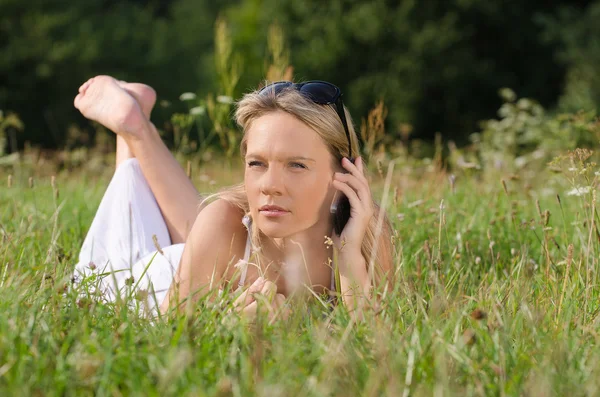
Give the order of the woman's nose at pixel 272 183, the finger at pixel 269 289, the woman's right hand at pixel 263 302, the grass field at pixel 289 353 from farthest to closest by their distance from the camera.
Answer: the woman's nose at pixel 272 183 → the finger at pixel 269 289 → the woman's right hand at pixel 263 302 → the grass field at pixel 289 353

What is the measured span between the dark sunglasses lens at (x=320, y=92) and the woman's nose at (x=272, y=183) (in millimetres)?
334

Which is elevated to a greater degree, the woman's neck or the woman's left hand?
the woman's left hand

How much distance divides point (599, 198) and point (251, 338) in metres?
1.64

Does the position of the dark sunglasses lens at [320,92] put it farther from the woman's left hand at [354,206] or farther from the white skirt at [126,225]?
the white skirt at [126,225]

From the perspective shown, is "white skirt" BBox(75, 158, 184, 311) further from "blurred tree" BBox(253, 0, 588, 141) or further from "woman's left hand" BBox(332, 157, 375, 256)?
"blurred tree" BBox(253, 0, 588, 141)

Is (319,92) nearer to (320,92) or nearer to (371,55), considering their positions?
(320,92)

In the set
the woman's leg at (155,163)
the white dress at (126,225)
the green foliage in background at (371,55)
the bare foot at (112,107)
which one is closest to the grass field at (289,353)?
the white dress at (126,225)

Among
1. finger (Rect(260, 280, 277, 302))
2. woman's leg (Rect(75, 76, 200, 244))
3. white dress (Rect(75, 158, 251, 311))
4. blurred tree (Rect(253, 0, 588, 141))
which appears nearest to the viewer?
finger (Rect(260, 280, 277, 302))

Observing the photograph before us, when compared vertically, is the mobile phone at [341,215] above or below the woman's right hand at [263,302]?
above

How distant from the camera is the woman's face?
2.61m

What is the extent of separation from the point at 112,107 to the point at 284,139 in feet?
4.83

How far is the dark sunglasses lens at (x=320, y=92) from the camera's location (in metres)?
2.77

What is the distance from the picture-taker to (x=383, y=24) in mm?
17125

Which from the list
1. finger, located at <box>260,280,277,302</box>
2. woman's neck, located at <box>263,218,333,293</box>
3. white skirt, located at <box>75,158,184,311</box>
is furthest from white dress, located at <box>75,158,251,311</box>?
finger, located at <box>260,280,277,302</box>
